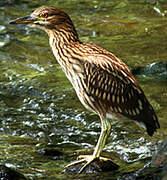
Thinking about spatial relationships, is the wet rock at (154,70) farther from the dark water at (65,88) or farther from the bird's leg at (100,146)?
the bird's leg at (100,146)

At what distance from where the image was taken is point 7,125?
8391mm

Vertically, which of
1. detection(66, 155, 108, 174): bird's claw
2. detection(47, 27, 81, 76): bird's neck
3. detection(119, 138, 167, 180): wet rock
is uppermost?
detection(47, 27, 81, 76): bird's neck

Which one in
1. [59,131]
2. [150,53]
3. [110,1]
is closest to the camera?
[59,131]

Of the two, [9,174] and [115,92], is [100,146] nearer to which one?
[115,92]

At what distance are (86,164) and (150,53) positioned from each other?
214 inches

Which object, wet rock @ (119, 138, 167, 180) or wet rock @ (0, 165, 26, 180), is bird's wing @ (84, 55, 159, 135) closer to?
wet rock @ (119, 138, 167, 180)

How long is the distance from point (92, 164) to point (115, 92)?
37.1 inches

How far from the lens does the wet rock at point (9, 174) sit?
6.07 m

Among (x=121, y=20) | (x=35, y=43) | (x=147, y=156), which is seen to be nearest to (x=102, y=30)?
(x=121, y=20)

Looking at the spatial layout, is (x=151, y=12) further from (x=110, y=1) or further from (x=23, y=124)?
(x=23, y=124)

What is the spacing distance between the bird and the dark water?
2.04 feet

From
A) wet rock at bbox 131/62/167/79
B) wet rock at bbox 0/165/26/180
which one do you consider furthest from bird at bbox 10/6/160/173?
wet rock at bbox 131/62/167/79

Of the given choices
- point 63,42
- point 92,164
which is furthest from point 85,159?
point 63,42

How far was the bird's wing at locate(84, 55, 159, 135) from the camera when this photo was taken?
6547 millimetres
